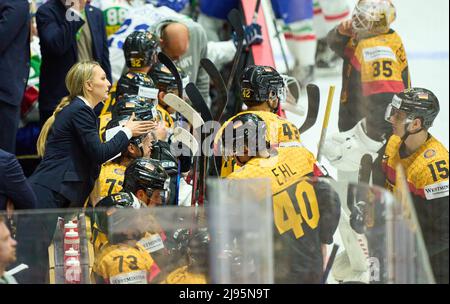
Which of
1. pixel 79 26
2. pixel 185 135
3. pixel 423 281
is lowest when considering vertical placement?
pixel 423 281

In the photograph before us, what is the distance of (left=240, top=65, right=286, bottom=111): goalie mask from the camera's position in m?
6.68

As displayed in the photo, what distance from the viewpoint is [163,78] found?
7.43m

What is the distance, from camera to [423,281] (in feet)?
14.2

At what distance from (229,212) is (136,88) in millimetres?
2946

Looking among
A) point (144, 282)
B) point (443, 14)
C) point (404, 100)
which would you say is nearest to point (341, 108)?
point (404, 100)

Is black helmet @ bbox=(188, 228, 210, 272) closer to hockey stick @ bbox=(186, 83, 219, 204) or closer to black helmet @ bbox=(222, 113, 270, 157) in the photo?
black helmet @ bbox=(222, 113, 270, 157)

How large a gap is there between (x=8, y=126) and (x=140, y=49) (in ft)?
2.64

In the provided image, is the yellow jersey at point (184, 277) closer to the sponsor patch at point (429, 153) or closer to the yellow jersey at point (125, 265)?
the yellow jersey at point (125, 265)

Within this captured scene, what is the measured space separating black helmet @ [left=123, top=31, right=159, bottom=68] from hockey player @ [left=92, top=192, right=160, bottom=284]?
8.66 feet

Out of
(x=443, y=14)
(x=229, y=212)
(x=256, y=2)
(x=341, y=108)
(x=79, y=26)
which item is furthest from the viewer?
(x=443, y=14)

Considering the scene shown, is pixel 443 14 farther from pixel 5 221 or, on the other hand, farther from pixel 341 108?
pixel 5 221

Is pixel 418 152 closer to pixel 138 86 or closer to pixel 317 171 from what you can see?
pixel 317 171

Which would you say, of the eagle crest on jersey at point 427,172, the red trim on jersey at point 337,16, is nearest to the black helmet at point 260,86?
the eagle crest on jersey at point 427,172

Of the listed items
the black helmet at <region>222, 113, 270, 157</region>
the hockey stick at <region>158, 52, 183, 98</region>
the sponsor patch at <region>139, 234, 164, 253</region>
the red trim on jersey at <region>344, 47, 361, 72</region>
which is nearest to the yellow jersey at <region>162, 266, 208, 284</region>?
the sponsor patch at <region>139, 234, 164, 253</region>
